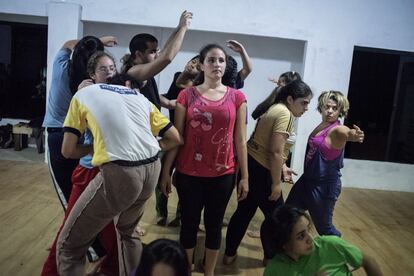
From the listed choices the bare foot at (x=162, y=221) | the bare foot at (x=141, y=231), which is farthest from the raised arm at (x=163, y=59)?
the bare foot at (x=162, y=221)

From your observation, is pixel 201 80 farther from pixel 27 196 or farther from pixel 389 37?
pixel 389 37

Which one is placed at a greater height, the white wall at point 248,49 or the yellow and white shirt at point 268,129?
the white wall at point 248,49

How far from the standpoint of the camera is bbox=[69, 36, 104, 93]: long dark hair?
6.24 ft

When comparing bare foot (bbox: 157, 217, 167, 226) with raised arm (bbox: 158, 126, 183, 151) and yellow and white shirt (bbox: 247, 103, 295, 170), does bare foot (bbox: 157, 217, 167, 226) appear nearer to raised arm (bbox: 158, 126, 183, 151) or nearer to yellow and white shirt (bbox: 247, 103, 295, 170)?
yellow and white shirt (bbox: 247, 103, 295, 170)

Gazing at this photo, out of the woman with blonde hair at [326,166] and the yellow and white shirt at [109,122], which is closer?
the yellow and white shirt at [109,122]

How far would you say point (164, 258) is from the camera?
117cm

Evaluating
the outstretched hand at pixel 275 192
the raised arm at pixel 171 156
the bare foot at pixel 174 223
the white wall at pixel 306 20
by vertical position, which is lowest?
the bare foot at pixel 174 223

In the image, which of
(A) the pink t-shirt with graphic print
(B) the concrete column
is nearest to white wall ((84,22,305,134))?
(B) the concrete column

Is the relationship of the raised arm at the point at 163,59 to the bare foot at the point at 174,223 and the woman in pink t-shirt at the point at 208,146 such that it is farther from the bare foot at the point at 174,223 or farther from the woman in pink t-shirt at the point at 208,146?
the bare foot at the point at 174,223

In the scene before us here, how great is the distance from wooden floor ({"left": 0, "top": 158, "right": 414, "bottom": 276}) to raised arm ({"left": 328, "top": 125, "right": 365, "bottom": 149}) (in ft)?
3.18

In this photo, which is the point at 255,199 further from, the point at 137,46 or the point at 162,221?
the point at 137,46

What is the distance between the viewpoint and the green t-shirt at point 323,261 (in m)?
1.47

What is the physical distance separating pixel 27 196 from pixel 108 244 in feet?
6.13

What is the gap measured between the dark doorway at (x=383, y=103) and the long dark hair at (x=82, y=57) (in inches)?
156
